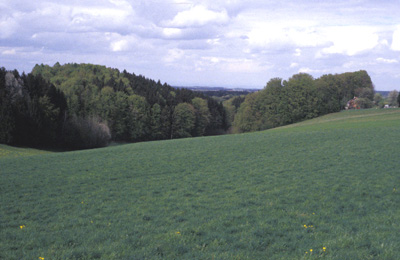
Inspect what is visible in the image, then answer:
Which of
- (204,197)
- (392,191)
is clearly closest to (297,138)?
(392,191)

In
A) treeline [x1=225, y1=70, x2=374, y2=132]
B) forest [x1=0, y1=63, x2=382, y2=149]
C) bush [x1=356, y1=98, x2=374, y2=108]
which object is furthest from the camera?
bush [x1=356, y1=98, x2=374, y2=108]

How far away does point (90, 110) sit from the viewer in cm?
7344

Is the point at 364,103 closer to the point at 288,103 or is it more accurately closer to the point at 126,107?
the point at 288,103

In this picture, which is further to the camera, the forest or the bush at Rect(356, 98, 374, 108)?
the bush at Rect(356, 98, 374, 108)

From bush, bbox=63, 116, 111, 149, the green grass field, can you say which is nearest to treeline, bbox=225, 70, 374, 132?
bush, bbox=63, 116, 111, 149

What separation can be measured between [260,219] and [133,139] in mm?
71410

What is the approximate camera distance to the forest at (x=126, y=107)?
155ft

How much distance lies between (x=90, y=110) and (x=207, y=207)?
67.5 meters

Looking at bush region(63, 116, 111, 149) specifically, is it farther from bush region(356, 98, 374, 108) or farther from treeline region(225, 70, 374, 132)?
bush region(356, 98, 374, 108)

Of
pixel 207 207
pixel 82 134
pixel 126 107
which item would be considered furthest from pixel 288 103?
pixel 207 207

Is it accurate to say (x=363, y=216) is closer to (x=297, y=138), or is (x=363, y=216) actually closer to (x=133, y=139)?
(x=297, y=138)

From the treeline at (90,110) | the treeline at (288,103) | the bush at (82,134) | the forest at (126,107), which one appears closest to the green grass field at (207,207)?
the treeline at (90,110)

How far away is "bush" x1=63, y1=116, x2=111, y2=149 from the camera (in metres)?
52.2

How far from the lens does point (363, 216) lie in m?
10.2
